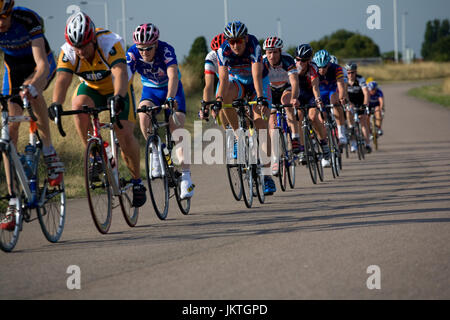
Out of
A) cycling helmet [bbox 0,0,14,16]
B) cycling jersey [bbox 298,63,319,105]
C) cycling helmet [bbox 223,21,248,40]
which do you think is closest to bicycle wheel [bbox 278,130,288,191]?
cycling jersey [bbox 298,63,319,105]

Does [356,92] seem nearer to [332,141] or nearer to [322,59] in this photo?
[322,59]

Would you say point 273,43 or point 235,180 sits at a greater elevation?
point 273,43

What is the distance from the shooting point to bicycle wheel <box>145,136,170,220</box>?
778 cm

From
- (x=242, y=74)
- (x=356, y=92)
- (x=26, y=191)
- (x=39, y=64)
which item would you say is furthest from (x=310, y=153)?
(x=356, y=92)

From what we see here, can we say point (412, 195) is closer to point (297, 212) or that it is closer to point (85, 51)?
point (297, 212)

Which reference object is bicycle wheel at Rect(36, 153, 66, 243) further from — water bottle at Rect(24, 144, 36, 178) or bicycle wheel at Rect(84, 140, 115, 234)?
bicycle wheel at Rect(84, 140, 115, 234)

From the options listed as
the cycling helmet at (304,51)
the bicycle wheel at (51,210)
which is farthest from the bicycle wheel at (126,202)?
the cycling helmet at (304,51)

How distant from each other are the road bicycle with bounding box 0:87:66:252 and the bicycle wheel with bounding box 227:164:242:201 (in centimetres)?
239

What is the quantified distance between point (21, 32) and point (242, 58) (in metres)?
3.12

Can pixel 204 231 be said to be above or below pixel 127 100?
below

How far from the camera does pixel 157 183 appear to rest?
8047 mm
